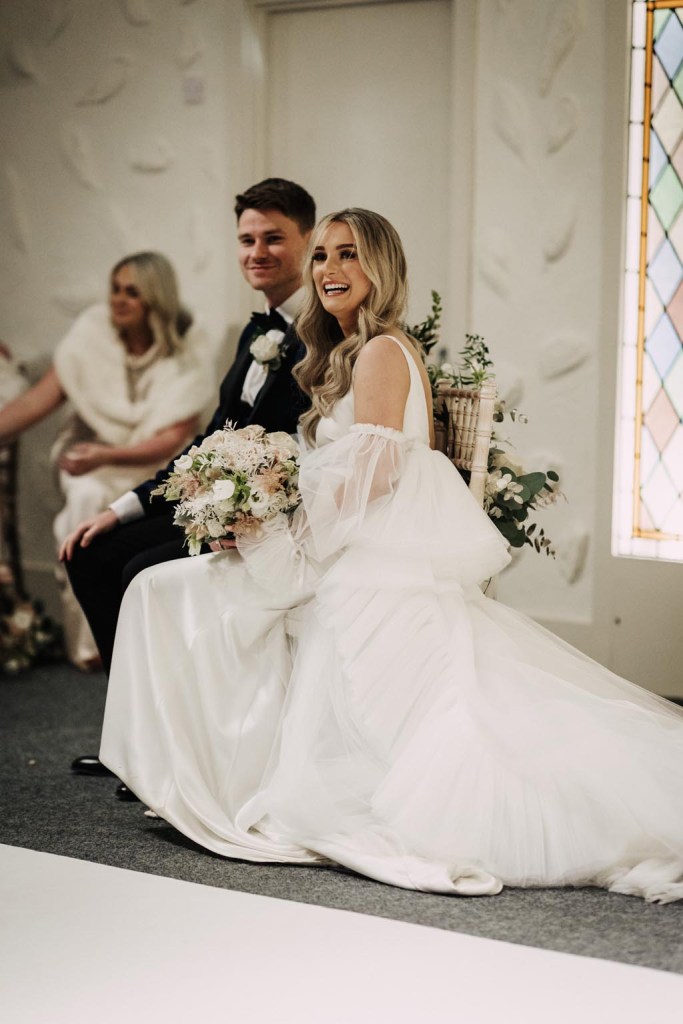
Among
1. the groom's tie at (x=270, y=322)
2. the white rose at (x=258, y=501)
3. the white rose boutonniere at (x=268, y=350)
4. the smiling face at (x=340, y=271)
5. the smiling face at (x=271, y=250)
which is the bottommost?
the white rose at (x=258, y=501)

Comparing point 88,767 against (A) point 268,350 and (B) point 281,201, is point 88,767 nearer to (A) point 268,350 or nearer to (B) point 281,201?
(A) point 268,350

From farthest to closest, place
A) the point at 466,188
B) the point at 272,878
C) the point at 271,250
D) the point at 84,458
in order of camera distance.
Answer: the point at 84,458 → the point at 466,188 → the point at 271,250 → the point at 272,878

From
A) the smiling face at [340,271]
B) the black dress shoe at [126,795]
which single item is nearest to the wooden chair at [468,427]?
the smiling face at [340,271]

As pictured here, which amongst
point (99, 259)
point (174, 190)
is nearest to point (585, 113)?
point (174, 190)

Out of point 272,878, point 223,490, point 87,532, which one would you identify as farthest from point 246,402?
→ point 272,878

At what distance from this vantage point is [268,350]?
3773mm

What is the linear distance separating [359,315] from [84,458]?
226 cm

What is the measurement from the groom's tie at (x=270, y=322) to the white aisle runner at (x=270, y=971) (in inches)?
71.8

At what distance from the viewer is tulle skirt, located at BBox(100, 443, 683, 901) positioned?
284 cm

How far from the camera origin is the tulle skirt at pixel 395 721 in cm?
284

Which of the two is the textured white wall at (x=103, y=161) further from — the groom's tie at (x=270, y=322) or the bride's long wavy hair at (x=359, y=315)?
the bride's long wavy hair at (x=359, y=315)

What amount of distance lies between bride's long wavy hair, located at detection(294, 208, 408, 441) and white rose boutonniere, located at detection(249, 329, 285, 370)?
0.24 m

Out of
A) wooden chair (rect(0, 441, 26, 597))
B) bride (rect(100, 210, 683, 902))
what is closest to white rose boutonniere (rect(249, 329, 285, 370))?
bride (rect(100, 210, 683, 902))

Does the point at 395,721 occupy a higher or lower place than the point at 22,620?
higher
